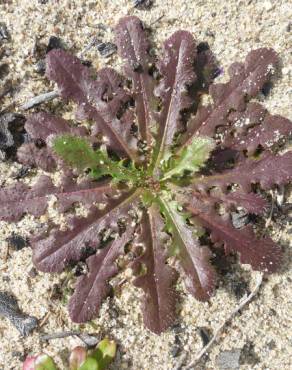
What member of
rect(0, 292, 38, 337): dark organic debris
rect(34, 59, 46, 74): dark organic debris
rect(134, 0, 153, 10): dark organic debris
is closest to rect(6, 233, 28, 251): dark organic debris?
rect(0, 292, 38, 337): dark organic debris

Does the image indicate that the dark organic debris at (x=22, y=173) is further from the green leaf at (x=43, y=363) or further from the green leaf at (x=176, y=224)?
the green leaf at (x=43, y=363)

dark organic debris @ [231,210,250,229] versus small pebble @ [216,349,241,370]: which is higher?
dark organic debris @ [231,210,250,229]

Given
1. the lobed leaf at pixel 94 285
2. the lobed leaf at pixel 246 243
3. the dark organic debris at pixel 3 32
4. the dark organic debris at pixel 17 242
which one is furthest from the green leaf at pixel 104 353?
the dark organic debris at pixel 3 32

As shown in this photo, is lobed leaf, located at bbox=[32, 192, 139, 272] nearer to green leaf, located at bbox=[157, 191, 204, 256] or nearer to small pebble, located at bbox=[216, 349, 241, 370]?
green leaf, located at bbox=[157, 191, 204, 256]

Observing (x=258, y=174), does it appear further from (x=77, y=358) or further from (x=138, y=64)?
(x=77, y=358)

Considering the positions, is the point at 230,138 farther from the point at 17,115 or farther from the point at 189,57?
the point at 17,115

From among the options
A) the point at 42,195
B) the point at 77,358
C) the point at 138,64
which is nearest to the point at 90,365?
the point at 77,358
